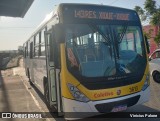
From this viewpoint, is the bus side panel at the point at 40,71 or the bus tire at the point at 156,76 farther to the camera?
the bus tire at the point at 156,76

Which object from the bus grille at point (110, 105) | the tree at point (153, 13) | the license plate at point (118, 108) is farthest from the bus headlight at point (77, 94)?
the tree at point (153, 13)

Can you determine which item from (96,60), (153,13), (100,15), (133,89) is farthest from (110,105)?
(153,13)

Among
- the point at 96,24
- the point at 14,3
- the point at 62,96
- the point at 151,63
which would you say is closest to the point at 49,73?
the point at 62,96

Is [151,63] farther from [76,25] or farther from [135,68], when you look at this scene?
[76,25]

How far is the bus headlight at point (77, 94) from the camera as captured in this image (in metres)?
5.84

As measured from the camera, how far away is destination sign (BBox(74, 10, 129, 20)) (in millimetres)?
6293

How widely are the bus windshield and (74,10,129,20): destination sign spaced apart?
0.74 ft

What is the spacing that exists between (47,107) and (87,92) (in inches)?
143

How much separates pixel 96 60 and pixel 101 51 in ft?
0.88

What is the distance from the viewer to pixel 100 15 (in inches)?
256

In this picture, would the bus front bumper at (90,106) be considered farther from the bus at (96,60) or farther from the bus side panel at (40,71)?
the bus side panel at (40,71)

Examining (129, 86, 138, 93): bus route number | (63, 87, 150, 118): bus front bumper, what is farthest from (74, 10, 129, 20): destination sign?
(63, 87, 150, 118): bus front bumper

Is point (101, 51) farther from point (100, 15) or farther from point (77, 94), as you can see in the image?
point (77, 94)

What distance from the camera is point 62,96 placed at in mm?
6012
